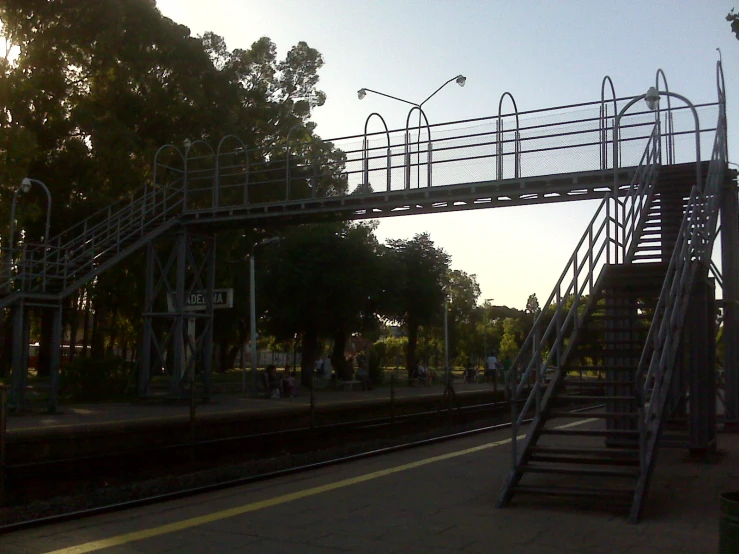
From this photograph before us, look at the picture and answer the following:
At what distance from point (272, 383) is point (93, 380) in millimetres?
5755

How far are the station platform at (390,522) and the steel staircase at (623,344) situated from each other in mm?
481

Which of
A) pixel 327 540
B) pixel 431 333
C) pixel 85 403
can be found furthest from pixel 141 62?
pixel 431 333

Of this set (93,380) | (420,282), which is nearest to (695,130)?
(93,380)

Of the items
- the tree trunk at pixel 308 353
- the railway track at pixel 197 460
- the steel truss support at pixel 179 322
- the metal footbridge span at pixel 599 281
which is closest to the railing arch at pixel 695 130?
the metal footbridge span at pixel 599 281

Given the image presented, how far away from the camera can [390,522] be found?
328 inches

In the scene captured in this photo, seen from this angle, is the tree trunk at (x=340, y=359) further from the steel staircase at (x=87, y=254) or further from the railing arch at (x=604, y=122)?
the railing arch at (x=604, y=122)

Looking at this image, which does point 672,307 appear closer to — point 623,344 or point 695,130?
point 623,344

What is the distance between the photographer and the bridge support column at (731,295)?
640 inches

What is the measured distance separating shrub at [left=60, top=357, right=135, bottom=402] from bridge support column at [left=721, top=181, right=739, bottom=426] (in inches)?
712

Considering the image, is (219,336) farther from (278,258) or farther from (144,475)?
(144,475)

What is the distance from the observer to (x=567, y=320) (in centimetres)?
1008

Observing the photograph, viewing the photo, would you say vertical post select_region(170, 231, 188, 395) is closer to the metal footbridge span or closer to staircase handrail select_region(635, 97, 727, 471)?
the metal footbridge span

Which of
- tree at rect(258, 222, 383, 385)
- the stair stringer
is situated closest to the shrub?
tree at rect(258, 222, 383, 385)

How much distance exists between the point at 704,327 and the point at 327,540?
7.58 m
